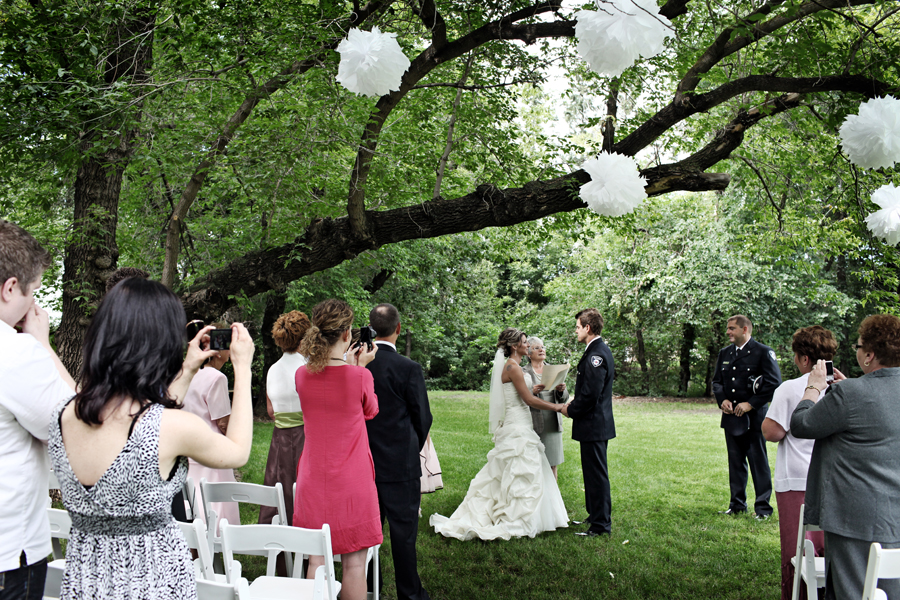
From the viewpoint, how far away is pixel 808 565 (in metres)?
3.12

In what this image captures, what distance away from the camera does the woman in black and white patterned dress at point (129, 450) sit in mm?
1709

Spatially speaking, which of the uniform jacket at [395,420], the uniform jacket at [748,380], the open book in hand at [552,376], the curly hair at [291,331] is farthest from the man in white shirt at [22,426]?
the uniform jacket at [748,380]

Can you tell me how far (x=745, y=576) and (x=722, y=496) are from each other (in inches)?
107

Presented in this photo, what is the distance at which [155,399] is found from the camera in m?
1.75

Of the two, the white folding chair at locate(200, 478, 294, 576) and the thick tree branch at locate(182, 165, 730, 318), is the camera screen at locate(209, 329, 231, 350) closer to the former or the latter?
the white folding chair at locate(200, 478, 294, 576)

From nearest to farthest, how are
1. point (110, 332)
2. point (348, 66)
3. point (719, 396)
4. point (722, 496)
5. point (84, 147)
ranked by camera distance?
point (110, 332) < point (348, 66) < point (84, 147) < point (719, 396) < point (722, 496)

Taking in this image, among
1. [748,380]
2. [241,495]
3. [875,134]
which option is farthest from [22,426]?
→ [748,380]

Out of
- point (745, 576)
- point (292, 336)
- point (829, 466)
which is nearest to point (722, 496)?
point (745, 576)

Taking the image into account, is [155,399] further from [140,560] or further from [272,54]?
[272,54]

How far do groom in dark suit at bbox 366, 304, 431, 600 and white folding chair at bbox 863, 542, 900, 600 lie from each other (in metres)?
2.35

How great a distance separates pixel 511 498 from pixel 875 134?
159 inches

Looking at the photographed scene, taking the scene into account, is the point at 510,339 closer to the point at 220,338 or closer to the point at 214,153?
the point at 214,153

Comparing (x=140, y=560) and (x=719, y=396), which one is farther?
(x=719, y=396)

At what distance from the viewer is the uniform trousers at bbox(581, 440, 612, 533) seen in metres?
5.68
